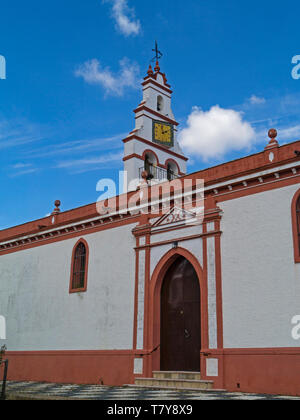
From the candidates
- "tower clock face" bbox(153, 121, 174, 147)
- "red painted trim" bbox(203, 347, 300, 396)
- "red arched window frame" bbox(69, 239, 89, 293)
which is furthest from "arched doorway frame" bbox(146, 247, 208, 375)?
"tower clock face" bbox(153, 121, 174, 147)

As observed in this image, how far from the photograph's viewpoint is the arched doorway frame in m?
13.3

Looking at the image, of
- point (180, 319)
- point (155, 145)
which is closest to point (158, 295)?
point (180, 319)

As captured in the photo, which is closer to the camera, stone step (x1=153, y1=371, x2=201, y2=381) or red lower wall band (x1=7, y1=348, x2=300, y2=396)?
red lower wall band (x1=7, y1=348, x2=300, y2=396)

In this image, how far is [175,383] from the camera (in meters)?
12.7

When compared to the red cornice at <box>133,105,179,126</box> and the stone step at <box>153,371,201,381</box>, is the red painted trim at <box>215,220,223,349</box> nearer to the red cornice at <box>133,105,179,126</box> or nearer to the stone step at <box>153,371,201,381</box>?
the stone step at <box>153,371,201,381</box>

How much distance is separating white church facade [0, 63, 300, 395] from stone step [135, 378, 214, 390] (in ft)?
0.56

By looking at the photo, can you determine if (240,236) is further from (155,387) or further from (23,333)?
(23,333)

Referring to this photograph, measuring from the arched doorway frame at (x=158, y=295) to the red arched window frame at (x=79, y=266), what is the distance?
333 cm

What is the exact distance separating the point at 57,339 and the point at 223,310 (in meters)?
7.18

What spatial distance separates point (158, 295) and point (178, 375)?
251 cm

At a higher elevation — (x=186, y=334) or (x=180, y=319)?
(x=180, y=319)

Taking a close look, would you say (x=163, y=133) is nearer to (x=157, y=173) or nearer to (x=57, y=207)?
(x=157, y=173)

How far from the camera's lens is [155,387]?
12.9 meters
